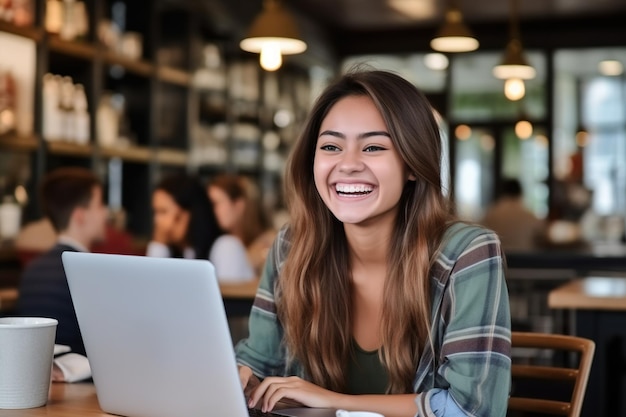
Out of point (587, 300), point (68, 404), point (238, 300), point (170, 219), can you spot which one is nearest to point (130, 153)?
point (170, 219)

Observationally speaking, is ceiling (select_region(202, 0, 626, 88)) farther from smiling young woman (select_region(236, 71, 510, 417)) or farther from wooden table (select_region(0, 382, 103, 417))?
wooden table (select_region(0, 382, 103, 417))

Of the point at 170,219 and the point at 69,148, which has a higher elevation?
the point at 69,148

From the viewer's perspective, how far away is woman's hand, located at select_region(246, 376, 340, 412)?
1.66 meters

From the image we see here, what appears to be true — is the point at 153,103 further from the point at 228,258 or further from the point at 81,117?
the point at 228,258

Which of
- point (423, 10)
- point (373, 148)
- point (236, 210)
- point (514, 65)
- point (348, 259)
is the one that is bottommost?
point (348, 259)

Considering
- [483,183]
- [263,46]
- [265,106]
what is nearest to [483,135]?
[483,183]

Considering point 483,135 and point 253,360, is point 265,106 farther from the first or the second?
point 253,360

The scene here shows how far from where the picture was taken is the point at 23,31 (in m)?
4.76

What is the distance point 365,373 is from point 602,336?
6.77ft

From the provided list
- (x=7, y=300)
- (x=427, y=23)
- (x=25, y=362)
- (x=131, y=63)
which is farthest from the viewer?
(x=427, y=23)

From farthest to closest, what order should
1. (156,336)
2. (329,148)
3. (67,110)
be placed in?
1. (67,110)
2. (329,148)
3. (156,336)

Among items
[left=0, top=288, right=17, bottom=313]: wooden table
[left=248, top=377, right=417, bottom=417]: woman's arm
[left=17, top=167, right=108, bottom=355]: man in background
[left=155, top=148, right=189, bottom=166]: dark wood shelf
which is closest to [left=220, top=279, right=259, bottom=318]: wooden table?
[left=17, top=167, right=108, bottom=355]: man in background

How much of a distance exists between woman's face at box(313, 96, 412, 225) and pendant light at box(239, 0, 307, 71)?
9.99ft

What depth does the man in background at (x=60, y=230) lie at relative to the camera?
3391mm
